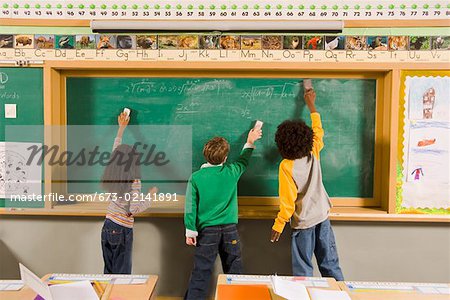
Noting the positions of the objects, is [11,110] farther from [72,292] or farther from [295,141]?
[295,141]

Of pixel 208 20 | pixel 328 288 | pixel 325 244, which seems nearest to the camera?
pixel 328 288

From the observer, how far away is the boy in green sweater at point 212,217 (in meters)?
2.49

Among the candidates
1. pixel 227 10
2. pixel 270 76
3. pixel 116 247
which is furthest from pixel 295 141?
pixel 116 247

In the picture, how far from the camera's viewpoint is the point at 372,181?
2.79m

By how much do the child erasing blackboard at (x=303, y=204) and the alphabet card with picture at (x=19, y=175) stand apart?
1.59 m

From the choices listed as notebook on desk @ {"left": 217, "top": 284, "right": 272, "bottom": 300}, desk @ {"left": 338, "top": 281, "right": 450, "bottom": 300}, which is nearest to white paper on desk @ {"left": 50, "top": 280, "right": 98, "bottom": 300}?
notebook on desk @ {"left": 217, "top": 284, "right": 272, "bottom": 300}

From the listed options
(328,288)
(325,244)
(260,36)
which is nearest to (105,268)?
(325,244)

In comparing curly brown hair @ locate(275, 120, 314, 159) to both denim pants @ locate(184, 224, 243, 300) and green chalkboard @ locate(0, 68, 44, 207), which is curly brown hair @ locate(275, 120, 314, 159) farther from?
green chalkboard @ locate(0, 68, 44, 207)

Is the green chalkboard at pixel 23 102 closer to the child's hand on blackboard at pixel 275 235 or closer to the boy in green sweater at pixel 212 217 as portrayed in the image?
the boy in green sweater at pixel 212 217

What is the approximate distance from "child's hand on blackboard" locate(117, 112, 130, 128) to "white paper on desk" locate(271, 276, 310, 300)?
1618mm

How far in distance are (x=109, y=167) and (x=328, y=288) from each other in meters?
1.72

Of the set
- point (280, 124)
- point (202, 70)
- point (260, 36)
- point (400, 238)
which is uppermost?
point (260, 36)

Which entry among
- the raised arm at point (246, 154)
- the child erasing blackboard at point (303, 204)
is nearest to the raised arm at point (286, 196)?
the child erasing blackboard at point (303, 204)

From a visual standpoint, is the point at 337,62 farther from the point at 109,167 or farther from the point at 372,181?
the point at 109,167
